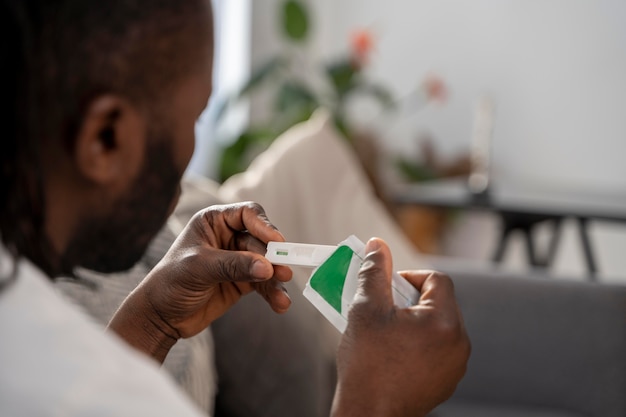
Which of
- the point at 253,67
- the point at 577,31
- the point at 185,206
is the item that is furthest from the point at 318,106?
the point at 185,206

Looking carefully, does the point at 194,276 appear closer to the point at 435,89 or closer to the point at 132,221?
the point at 132,221

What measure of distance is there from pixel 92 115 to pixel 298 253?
22cm

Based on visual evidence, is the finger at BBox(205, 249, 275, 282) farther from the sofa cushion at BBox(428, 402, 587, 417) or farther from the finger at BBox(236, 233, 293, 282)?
the sofa cushion at BBox(428, 402, 587, 417)

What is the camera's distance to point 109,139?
463mm

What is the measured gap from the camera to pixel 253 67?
13.2 ft

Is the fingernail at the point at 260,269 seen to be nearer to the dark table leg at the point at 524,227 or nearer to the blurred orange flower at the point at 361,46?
the dark table leg at the point at 524,227

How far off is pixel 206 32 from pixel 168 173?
0.27ft

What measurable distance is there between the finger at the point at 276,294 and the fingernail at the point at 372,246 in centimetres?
9

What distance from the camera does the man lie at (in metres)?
0.38

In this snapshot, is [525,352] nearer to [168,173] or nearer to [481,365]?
[481,365]

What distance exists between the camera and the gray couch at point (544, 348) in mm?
1063

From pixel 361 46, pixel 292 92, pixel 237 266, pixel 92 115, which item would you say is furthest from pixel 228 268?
pixel 361 46

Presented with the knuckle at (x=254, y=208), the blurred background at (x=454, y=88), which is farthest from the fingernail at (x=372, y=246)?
the blurred background at (x=454, y=88)

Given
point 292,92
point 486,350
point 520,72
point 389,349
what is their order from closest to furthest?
point 389,349 → point 486,350 → point 292,92 → point 520,72
